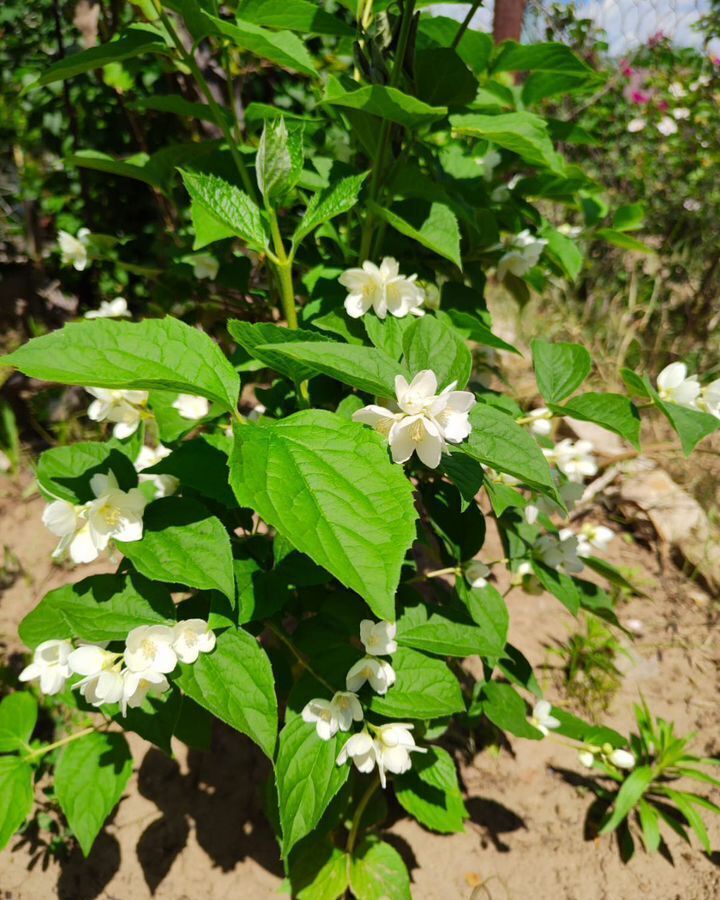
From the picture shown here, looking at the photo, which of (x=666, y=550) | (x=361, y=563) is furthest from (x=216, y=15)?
(x=666, y=550)

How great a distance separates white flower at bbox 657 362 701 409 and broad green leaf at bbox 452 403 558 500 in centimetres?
45

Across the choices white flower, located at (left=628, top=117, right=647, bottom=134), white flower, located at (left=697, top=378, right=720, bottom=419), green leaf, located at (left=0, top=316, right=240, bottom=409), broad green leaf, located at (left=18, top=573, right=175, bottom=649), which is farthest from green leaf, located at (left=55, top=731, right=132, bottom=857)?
white flower, located at (left=628, top=117, right=647, bottom=134)

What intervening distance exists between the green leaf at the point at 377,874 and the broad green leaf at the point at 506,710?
1.39 ft

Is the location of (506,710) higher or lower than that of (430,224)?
lower

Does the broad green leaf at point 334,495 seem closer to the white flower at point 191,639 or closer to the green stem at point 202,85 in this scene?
the white flower at point 191,639

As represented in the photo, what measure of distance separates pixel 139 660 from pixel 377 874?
3.02 ft

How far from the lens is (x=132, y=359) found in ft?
2.64

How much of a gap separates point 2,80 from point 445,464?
3240 mm

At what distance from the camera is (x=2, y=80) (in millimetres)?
2910

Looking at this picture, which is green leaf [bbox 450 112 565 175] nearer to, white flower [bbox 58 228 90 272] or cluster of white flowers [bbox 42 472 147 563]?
cluster of white flowers [bbox 42 472 147 563]

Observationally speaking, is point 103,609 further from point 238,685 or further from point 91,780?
point 91,780

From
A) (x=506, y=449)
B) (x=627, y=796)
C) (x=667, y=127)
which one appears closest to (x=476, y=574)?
(x=506, y=449)

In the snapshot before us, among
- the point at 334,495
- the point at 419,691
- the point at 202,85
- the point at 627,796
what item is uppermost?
the point at 202,85

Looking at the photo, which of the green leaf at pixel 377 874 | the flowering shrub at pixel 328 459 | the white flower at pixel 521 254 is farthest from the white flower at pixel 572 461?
the green leaf at pixel 377 874
